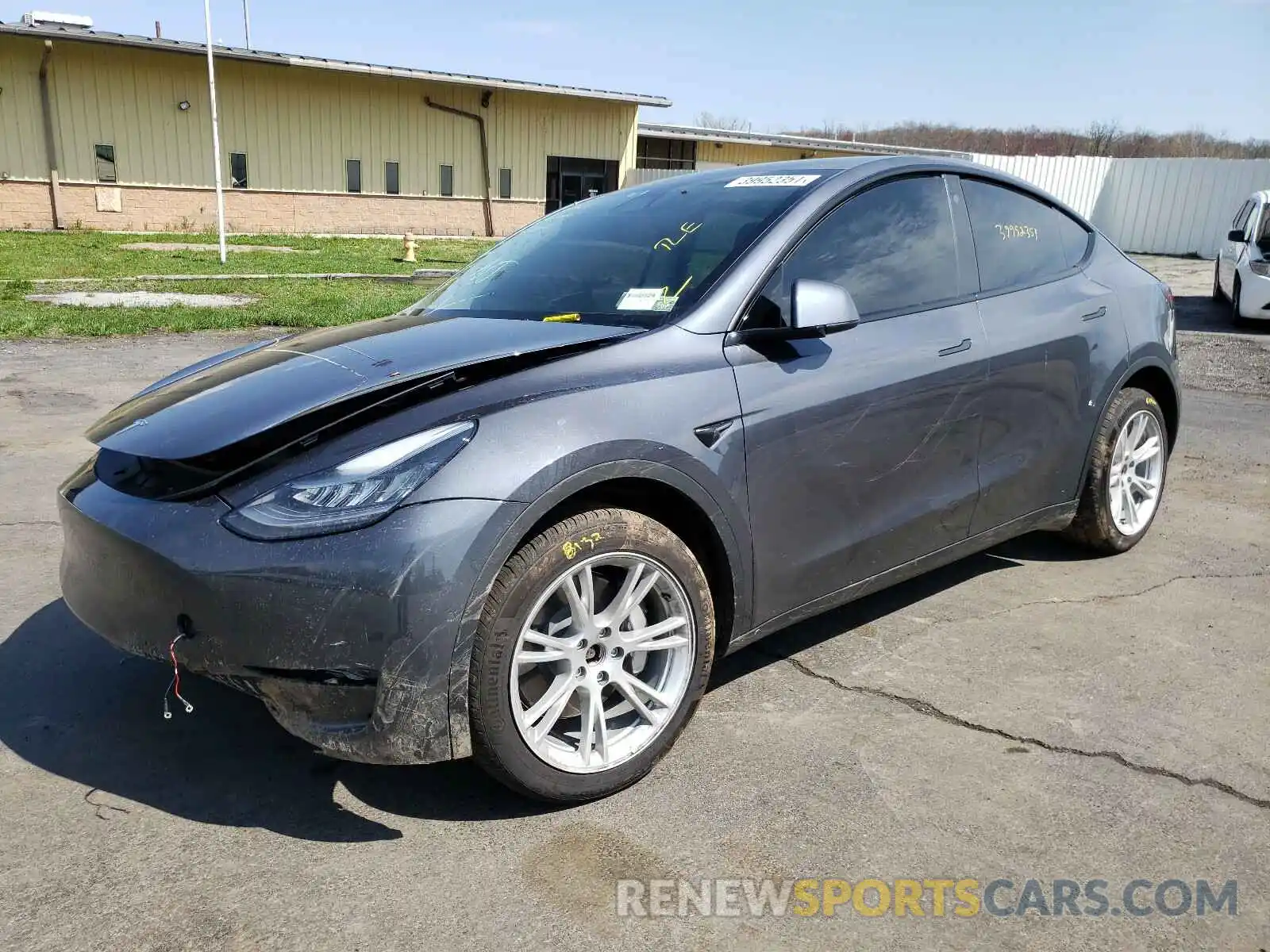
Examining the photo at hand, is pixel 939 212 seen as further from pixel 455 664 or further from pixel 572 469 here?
pixel 455 664

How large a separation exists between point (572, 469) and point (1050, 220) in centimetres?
279

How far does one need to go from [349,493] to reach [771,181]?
1946 millimetres

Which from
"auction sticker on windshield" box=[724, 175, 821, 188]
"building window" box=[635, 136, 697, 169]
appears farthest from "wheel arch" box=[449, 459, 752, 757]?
"building window" box=[635, 136, 697, 169]

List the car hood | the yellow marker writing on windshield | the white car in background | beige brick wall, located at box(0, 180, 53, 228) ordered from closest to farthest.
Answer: the car hood, the yellow marker writing on windshield, the white car in background, beige brick wall, located at box(0, 180, 53, 228)

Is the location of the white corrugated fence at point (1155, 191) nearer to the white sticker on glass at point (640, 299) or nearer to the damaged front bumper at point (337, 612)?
the white sticker on glass at point (640, 299)

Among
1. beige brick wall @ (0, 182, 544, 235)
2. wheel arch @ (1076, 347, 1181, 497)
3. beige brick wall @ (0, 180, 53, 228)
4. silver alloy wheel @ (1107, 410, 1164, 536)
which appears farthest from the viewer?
beige brick wall @ (0, 182, 544, 235)

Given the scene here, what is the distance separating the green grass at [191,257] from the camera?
668 inches

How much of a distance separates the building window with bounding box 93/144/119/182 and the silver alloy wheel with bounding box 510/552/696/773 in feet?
94.9

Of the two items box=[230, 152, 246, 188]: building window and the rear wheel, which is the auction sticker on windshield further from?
box=[230, 152, 246, 188]: building window

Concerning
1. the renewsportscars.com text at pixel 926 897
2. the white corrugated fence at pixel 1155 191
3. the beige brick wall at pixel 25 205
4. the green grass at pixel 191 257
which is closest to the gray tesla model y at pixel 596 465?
the renewsportscars.com text at pixel 926 897

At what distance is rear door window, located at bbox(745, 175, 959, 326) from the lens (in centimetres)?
318

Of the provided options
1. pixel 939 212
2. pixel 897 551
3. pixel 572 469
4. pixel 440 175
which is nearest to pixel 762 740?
pixel 897 551

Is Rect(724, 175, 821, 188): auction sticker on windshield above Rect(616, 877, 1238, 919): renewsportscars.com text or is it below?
above

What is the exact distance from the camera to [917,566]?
11.6 ft
